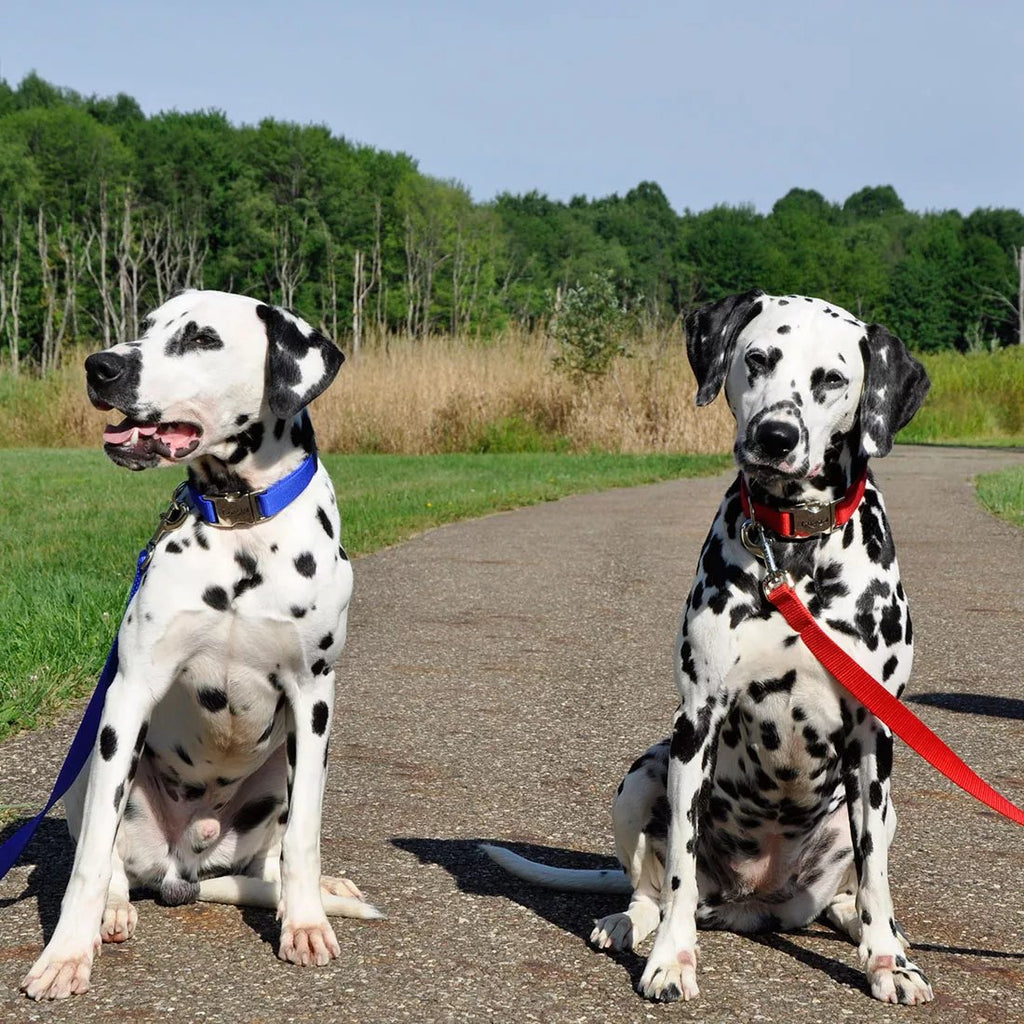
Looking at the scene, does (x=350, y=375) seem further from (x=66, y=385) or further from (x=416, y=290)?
(x=416, y=290)

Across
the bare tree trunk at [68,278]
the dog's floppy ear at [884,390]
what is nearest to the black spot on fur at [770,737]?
the dog's floppy ear at [884,390]

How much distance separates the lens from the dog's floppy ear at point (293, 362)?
3.73 meters

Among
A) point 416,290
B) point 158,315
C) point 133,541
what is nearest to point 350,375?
point 133,541

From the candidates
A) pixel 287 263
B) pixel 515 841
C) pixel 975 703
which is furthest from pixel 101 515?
pixel 287 263

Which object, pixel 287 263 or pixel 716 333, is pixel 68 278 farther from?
pixel 716 333

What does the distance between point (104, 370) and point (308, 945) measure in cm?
161

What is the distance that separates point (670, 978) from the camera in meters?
3.36

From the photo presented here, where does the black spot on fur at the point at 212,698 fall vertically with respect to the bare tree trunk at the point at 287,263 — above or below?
below

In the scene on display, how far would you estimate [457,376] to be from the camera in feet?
80.0

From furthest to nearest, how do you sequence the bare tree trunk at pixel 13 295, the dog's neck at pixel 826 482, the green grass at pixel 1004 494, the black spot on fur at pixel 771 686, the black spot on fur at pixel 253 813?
the bare tree trunk at pixel 13 295 → the green grass at pixel 1004 494 → the black spot on fur at pixel 253 813 → the dog's neck at pixel 826 482 → the black spot on fur at pixel 771 686

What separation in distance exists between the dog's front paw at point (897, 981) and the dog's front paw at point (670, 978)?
44 centimetres

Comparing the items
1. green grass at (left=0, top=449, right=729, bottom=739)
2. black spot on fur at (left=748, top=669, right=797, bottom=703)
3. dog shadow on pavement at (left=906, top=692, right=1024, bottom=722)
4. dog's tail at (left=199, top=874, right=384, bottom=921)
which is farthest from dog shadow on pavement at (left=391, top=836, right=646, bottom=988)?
dog shadow on pavement at (left=906, top=692, right=1024, bottom=722)

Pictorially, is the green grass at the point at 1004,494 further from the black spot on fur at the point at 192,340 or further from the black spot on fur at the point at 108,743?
the black spot on fur at the point at 108,743

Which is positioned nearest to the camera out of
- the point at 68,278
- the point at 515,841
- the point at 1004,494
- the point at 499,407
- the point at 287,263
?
the point at 515,841
